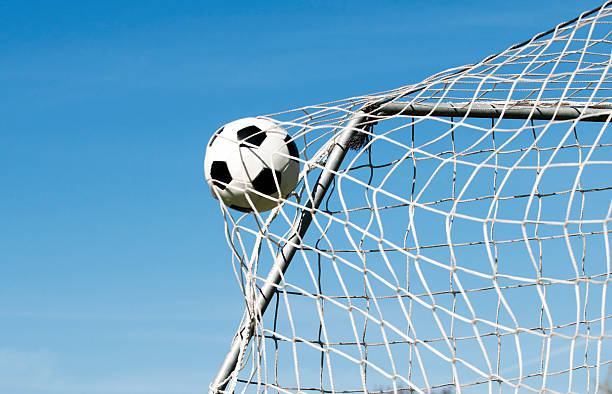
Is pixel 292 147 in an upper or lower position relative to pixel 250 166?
upper

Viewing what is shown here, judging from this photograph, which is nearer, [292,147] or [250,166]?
[250,166]

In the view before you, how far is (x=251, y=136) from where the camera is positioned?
12.3 ft

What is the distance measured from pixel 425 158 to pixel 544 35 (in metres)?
0.90

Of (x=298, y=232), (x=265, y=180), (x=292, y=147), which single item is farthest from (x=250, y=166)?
(x=298, y=232)

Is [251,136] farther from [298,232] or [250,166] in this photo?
[298,232]

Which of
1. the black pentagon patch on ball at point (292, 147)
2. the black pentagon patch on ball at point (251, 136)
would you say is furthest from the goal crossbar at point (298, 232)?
the black pentagon patch on ball at point (251, 136)

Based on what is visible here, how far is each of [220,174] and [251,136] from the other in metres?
0.24

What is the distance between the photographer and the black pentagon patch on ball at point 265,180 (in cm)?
371

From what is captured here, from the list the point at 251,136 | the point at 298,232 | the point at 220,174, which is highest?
the point at 251,136

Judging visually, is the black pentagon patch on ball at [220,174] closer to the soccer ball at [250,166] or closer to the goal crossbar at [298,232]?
the soccer ball at [250,166]

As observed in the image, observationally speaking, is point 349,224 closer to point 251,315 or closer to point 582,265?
point 251,315

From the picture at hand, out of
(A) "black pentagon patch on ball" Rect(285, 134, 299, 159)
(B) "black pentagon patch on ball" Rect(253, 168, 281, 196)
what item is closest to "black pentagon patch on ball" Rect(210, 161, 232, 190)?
(B) "black pentagon patch on ball" Rect(253, 168, 281, 196)

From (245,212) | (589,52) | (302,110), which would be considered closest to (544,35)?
(589,52)

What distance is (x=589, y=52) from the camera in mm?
4141
